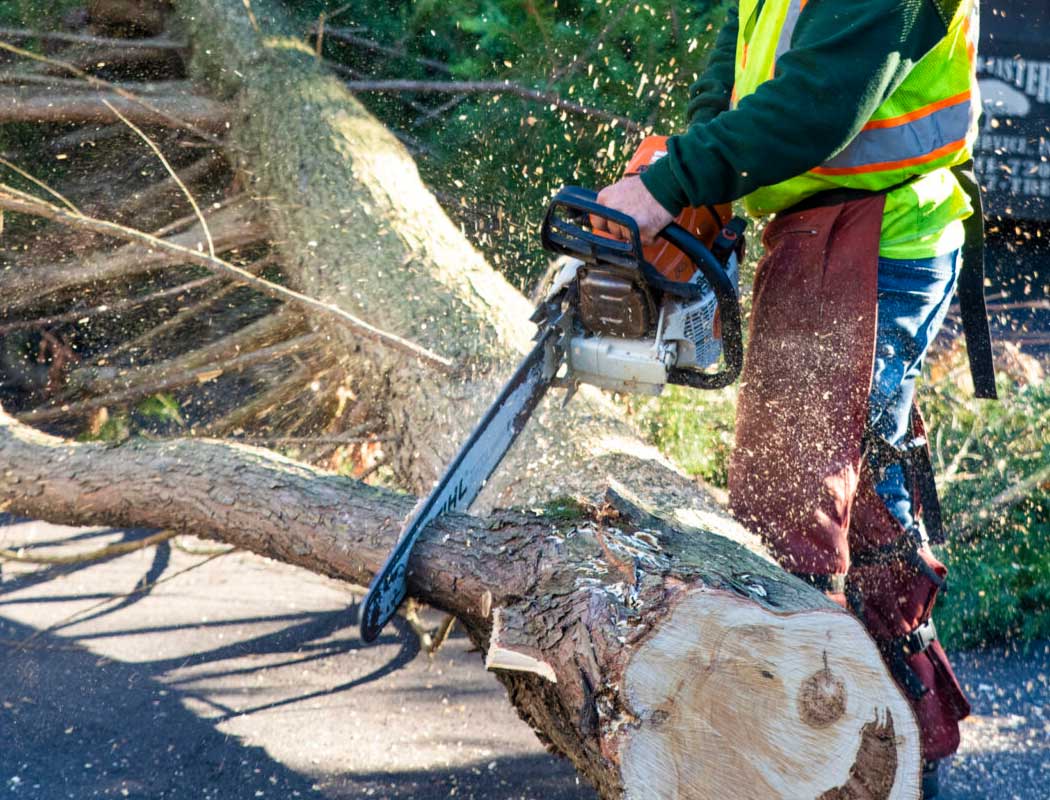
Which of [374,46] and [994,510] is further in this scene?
[374,46]

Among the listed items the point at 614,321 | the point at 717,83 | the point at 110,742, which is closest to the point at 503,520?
the point at 614,321

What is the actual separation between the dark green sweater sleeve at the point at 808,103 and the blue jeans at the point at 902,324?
0.39m

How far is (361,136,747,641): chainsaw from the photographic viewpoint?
1.94 metres

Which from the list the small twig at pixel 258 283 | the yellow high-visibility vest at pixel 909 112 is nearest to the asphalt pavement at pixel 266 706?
the small twig at pixel 258 283

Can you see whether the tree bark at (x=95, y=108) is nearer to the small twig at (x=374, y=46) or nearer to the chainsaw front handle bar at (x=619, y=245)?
the small twig at (x=374, y=46)

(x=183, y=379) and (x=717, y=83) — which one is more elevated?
(x=717, y=83)

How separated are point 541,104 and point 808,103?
258 cm

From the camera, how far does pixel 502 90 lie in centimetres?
422

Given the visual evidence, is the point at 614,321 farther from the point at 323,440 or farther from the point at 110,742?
the point at 110,742

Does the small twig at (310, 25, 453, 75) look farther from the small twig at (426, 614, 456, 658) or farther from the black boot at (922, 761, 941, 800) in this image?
the black boot at (922, 761, 941, 800)

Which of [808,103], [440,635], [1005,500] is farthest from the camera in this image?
[1005,500]

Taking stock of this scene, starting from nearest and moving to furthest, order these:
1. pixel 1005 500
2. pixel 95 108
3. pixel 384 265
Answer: pixel 384 265 → pixel 1005 500 → pixel 95 108

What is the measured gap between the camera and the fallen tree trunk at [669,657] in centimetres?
151

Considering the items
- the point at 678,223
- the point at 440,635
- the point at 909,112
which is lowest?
the point at 440,635
